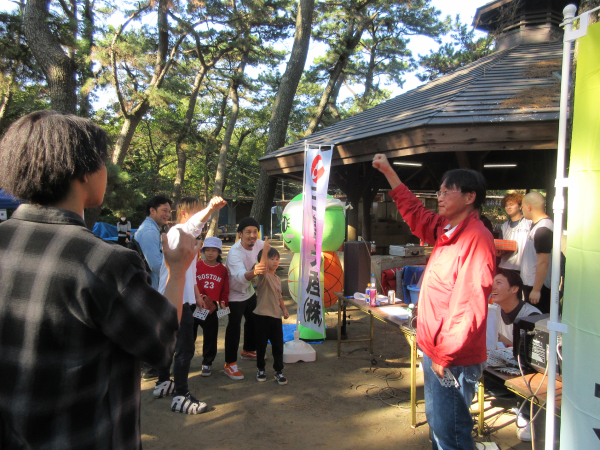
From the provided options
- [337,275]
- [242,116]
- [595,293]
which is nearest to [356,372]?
[337,275]

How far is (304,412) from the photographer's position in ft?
12.2

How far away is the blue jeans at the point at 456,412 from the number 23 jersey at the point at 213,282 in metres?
2.92

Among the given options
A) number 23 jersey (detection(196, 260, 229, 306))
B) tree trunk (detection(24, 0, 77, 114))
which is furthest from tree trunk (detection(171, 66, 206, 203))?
number 23 jersey (detection(196, 260, 229, 306))

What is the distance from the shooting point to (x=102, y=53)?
354 inches

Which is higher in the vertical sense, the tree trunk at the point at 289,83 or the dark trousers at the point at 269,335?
the tree trunk at the point at 289,83

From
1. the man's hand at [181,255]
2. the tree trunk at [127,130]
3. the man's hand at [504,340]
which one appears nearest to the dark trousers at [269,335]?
the man's hand at [504,340]

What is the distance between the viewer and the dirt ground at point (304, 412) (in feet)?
10.6

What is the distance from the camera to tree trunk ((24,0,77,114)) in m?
9.08

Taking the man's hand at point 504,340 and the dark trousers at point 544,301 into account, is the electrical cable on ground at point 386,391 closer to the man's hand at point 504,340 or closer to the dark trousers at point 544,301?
the man's hand at point 504,340

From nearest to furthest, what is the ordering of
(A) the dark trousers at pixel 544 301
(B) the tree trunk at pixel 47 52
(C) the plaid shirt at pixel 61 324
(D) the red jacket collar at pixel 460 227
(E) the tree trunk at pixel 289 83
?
(C) the plaid shirt at pixel 61 324 < (D) the red jacket collar at pixel 460 227 < (A) the dark trousers at pixel 544 301 < (B) the tree trunk at pixel 47 52 < (E) the tree trunk at pixel 289 83

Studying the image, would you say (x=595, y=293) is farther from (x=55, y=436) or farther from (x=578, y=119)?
(x=55, y=436)

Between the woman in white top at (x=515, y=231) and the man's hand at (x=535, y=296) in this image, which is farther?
the woman in white top at (x=515, y=231)

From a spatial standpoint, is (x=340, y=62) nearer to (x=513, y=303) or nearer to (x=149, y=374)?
(x=513, y=303)

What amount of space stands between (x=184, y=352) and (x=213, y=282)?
961 mm
